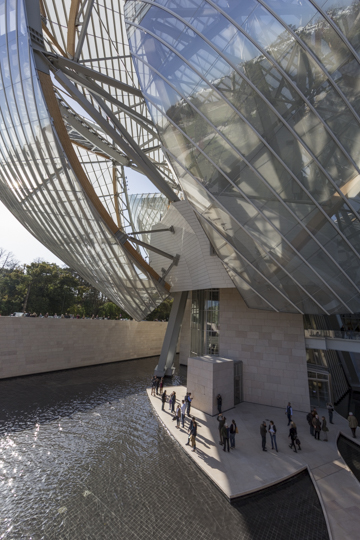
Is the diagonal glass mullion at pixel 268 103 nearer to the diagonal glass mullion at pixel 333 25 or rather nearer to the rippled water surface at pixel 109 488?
the diagonal glass mullion at pixel 333 25

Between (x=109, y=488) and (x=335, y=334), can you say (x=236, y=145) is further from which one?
(x=335, y=334)

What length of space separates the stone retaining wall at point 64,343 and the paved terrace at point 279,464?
13571 mm

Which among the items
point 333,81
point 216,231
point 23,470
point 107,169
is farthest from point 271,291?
point 107,169

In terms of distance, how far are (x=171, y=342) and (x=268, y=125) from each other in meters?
18.6

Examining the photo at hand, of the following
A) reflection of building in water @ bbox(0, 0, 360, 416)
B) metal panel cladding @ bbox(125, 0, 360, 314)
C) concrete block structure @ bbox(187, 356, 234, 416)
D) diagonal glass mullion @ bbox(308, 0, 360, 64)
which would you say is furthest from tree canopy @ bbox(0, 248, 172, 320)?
diagonal glass mullion @ bbox(308, 0, 360, 64)

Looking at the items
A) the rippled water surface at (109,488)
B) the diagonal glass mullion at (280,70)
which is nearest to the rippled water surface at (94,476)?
the rippled water surface at (109,488)

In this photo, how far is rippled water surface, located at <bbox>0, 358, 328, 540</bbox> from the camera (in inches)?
247

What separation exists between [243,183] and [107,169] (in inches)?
894

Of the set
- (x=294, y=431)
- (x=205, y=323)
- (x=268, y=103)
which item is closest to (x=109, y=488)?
(x=294, y=431)

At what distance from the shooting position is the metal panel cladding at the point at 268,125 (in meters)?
8.42

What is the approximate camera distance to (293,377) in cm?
1634

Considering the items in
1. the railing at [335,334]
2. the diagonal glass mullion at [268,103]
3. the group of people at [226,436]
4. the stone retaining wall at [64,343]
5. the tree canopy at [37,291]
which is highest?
the diagonal glass mullion at [268,103]

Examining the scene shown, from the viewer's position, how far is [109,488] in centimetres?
770

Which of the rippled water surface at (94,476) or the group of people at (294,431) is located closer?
the rippled water surface at (94,476)
